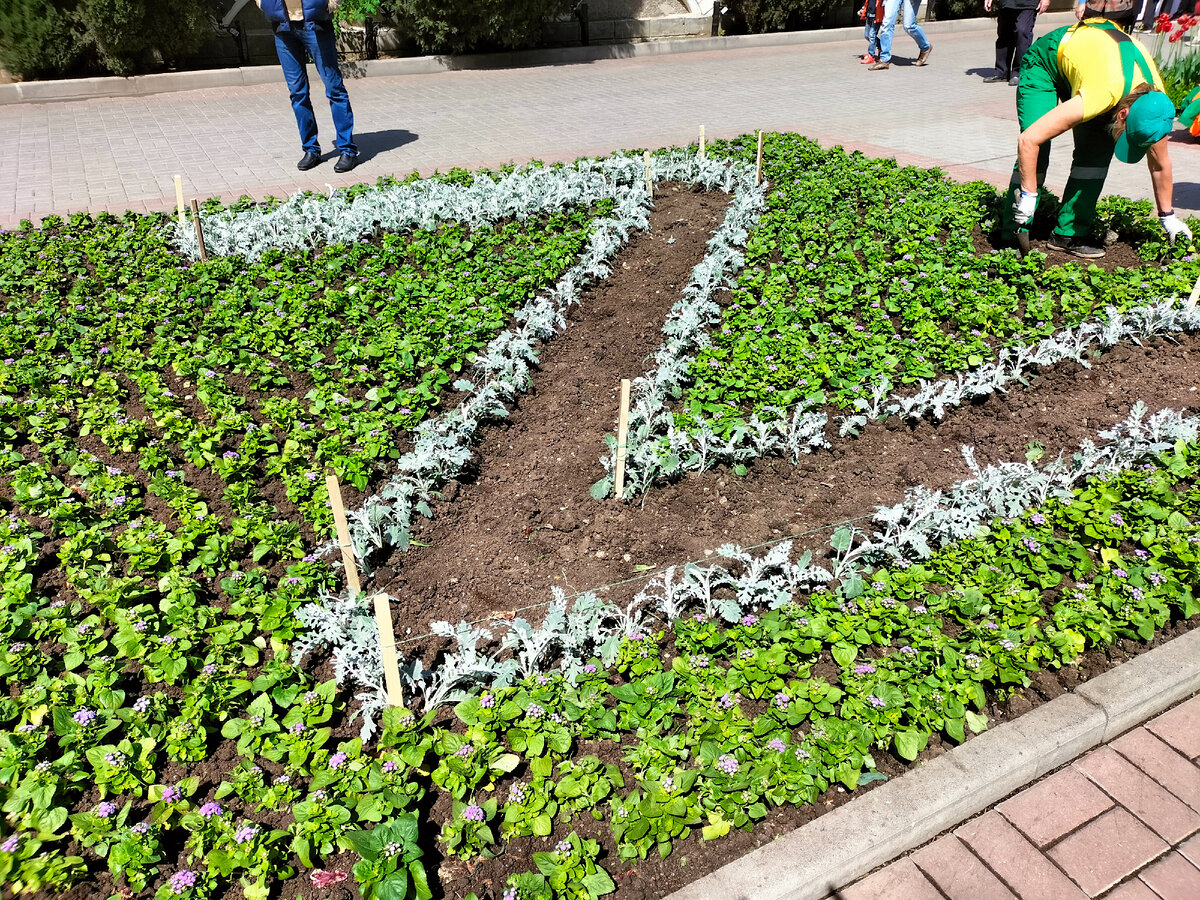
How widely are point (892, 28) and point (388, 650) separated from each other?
15.2 meters

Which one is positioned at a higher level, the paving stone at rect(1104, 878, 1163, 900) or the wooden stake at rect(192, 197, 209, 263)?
the wooden stake at rect(192, 197, 209, 263)

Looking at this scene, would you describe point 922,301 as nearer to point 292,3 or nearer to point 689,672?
point 689,672

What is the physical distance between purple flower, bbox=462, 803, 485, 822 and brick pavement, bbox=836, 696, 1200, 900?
105 cm

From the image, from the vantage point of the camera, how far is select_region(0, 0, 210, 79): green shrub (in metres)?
11.7

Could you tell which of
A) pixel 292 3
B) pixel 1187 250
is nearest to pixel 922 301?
pixel 1187 250

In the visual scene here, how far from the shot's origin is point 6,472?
13.5 feet

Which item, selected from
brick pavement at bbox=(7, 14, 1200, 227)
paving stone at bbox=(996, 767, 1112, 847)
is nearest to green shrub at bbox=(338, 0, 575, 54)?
brick pavement at bbox=(7, 14, 1200, 227)

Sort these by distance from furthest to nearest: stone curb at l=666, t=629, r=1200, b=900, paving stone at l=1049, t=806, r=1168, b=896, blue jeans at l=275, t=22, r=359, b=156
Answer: blue jeans at l=275, t=22, r=359, b=156, paving stone at l=1049, t=806, r=1168, b=896, stone curb at l=666, t=629, r=1200, b=900

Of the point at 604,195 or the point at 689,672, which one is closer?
the point at 689,672

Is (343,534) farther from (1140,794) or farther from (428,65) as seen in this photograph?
(428,65)

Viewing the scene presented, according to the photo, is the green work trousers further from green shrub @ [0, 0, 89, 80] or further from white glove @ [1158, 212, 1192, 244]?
green shrub @ [0, 0, 89, 80]

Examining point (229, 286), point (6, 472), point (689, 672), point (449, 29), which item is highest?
point (449, 29)

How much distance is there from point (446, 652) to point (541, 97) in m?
11.1

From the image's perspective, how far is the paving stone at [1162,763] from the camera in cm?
274
